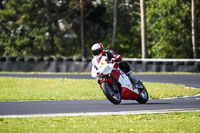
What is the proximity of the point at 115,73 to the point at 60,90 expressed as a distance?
666 cm

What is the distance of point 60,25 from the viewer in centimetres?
5753

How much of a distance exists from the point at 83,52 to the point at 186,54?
1150cm

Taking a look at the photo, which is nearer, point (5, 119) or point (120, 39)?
point (5, 119)

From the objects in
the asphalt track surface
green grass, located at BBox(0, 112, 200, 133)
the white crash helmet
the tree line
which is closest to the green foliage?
the tree line

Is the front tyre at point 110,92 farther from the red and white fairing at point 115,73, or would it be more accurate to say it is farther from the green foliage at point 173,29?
the green foliage at point 173,29

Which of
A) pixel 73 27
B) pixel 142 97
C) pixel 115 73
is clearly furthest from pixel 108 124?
pixel 73 27

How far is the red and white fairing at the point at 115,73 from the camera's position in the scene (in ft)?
46.3

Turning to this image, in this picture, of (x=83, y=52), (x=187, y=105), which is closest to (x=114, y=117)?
(x=187, y=105)

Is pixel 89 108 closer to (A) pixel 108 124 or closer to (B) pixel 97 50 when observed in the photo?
(B) pixel 97 50

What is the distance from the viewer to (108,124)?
10.5 m

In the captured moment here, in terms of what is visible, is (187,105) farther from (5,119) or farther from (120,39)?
(120,39)

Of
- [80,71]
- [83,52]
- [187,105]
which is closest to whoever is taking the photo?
[187,105]

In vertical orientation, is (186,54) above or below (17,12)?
below

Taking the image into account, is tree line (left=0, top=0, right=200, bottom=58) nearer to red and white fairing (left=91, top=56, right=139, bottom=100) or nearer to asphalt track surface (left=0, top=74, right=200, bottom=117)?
asphalt track surface (left=0, top=74, right=200, bottom=117)
